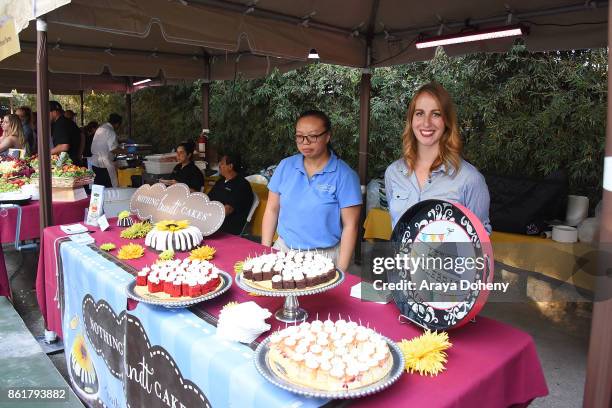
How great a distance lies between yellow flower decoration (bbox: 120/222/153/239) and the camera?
269 cm

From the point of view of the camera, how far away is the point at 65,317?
2.63 meters

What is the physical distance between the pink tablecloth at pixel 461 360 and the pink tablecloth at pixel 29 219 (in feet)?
8.01

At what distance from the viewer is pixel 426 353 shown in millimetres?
1264

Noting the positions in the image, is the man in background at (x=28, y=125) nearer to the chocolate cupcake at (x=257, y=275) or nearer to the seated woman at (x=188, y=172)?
the seated woman at (x=188, y=172)

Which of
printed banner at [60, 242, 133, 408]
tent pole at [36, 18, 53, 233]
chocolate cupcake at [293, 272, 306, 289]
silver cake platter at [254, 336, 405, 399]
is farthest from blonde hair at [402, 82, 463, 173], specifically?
tent pole at [36, 18, 53, 233]

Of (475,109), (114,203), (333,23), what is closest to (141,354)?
(114,203)

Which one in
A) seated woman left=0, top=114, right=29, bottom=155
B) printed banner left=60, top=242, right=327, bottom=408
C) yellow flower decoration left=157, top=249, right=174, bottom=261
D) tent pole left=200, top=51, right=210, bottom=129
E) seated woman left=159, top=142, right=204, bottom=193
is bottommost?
printed banner left=60, top=242, right=327, bottom=408

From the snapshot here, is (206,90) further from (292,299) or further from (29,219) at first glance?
(292,299)

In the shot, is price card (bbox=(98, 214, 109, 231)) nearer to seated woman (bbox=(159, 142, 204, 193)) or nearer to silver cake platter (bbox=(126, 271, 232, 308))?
silver cake platter (bbox=(126, 271, 232, 308))

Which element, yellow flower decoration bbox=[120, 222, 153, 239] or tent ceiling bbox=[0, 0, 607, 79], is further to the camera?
tent ceiling bbox=[0, 0, 607, 79]

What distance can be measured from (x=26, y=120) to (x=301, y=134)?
8.46 m

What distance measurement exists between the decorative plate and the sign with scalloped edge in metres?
1.35

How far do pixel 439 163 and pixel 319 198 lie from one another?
69 cm

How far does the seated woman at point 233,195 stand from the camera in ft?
13.6
